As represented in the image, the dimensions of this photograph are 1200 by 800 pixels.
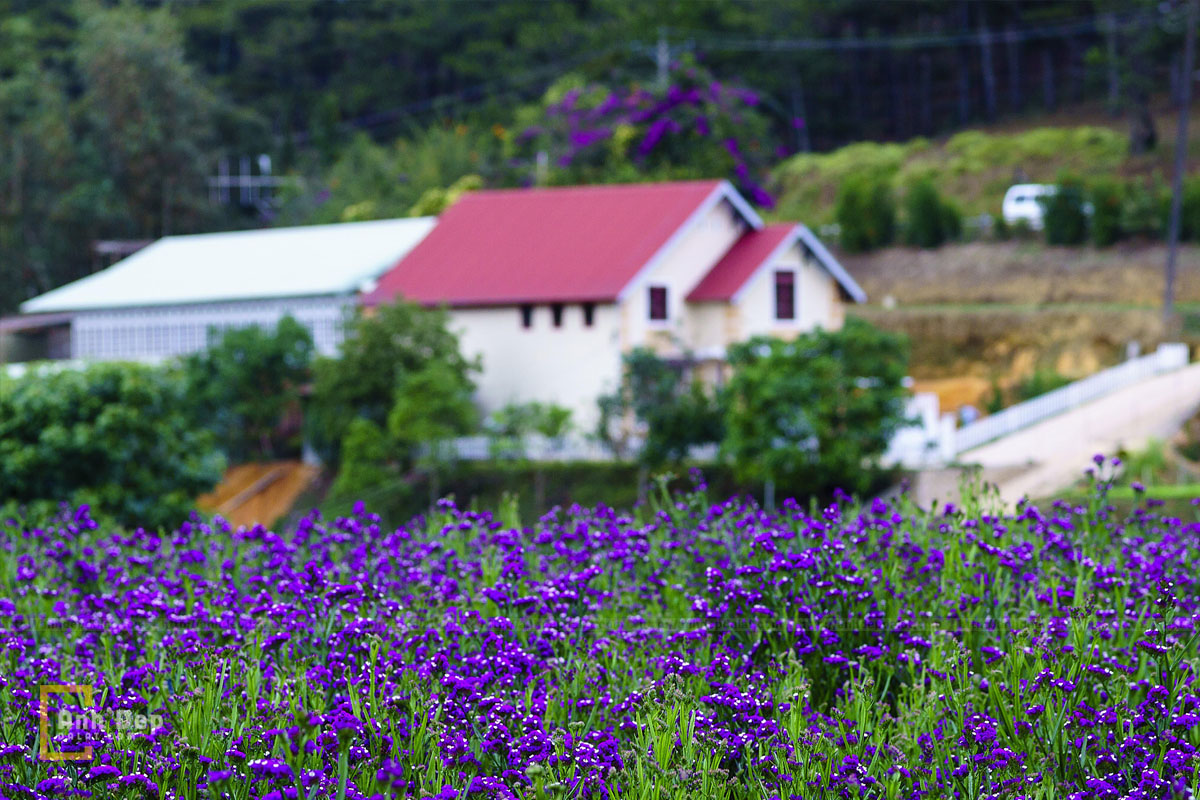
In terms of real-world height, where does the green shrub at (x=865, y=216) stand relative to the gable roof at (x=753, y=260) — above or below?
above

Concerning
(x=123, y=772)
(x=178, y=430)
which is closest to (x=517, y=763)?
(x=123, y=772)

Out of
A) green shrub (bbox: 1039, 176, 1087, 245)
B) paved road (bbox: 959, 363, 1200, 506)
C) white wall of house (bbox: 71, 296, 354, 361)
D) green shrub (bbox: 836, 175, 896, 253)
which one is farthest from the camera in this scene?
green shrub (bbox: 836, 175, 896, 253)

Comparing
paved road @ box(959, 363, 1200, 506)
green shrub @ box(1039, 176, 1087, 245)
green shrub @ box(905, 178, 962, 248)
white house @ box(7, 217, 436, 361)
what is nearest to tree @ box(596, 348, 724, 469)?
paved road @ box(959, 363, 1200, 506)

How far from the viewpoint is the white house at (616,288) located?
35.1 m

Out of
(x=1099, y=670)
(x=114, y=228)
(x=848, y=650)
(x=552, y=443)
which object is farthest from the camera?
(x=114, y=228)

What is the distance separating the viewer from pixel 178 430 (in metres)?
28.4

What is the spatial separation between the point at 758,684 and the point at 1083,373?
1267 inches

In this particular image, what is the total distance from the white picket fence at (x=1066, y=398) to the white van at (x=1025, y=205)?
11804 millimetres

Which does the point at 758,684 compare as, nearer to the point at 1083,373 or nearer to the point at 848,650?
the point at 848,650

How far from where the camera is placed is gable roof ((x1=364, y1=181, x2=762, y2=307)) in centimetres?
3534

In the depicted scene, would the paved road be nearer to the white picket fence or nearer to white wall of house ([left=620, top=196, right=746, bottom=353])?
the white picket fence

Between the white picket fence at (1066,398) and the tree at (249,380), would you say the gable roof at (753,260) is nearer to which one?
the white picket fence at (1066,398)

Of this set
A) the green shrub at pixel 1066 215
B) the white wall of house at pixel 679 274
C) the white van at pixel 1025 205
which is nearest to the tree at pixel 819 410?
the white wall of house at pixel 679 274

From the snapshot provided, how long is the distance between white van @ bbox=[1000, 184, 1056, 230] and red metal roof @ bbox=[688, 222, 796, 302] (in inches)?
477
